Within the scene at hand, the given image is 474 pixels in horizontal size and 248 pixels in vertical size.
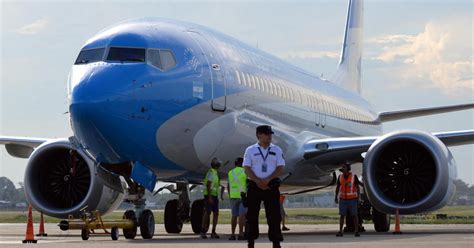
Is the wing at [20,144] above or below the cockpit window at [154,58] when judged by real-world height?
below

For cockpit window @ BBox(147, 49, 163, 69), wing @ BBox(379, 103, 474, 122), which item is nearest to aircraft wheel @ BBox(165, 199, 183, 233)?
cockpit window @ BBox(147, 49, 163, 69)

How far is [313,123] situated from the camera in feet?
86.6

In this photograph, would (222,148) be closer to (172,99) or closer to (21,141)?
(172,99)

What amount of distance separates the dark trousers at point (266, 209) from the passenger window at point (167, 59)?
5.96 meters

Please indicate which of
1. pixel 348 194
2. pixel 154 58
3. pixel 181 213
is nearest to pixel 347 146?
pixel 348 194

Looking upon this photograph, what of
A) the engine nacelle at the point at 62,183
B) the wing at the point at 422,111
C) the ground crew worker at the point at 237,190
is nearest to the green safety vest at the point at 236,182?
the ground crew worker at the point at 237,190

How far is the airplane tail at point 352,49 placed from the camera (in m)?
37.3

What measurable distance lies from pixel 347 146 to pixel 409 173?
1826mm

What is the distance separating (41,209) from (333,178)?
764 cm

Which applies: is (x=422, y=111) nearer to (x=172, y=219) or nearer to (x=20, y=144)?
(x=172, y=219)

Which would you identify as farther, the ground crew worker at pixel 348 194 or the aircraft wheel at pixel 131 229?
the ground crew worker at pixel 348 194

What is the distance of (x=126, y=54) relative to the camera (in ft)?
61.4

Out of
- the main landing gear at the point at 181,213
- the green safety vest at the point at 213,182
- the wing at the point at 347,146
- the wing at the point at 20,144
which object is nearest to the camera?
the green safety vest at the point at 213,182

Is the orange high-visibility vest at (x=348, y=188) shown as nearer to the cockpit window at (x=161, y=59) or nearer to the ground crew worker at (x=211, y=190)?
the ground crew worker at (x=211, y=190)
